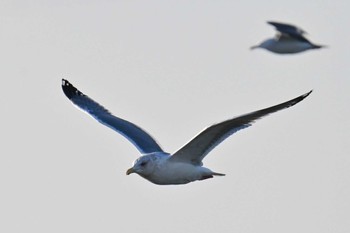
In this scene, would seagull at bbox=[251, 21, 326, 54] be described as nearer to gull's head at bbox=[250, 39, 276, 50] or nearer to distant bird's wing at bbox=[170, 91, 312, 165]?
gull's head at bbox=[250, 39, 276, 50]

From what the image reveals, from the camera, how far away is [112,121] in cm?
1838

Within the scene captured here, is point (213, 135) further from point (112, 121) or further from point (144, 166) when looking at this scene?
point (112, 121)

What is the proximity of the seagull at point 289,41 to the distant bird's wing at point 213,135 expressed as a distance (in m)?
5.74

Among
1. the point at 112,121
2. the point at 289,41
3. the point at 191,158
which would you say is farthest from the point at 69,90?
the point at 191,158

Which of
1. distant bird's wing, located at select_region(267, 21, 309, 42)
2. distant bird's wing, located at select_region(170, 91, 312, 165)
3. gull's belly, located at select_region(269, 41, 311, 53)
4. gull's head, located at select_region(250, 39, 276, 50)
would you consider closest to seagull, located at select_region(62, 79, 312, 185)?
distant bird's wing, located at select_region(170, 91, 312, 165)

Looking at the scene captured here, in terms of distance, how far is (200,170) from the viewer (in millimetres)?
15742

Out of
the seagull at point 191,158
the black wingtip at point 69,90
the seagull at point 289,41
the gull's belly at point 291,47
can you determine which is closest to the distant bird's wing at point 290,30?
the seagull at point 289,41

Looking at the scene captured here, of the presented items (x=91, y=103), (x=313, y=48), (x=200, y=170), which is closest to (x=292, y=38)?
(x=313, y=48)

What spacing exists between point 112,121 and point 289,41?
4582 mm

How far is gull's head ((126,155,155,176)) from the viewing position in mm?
15719

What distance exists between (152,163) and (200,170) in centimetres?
62

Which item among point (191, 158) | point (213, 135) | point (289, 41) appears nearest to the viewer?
point (213, 135)

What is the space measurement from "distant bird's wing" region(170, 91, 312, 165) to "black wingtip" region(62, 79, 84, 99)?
14.2 feet

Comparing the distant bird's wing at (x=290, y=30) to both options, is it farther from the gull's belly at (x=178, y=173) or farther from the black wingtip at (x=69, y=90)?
the gull's belly at (x=178, y=173)
